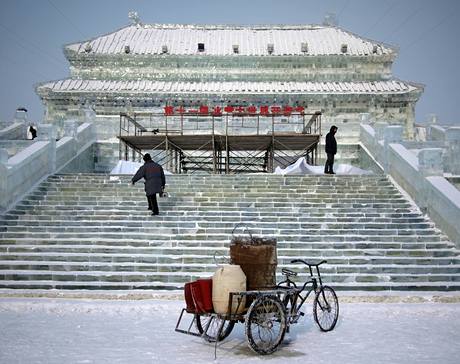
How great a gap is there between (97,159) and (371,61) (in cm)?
1759

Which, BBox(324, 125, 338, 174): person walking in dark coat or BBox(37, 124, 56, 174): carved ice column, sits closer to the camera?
BBox(37, 124, 56, 174): carved ice column

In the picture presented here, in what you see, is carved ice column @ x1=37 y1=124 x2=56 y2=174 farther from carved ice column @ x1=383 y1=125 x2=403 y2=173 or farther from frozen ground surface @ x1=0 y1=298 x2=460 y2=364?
carved ice column @ x1=383 y1=125 x2=403 y2=173

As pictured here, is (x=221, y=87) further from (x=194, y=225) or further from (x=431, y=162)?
(x=194, y=225)

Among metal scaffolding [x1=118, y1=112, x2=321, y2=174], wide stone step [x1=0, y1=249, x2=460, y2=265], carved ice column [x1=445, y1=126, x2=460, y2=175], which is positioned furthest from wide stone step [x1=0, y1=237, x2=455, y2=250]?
metal scaffolding [x1=118, y1=112, x2=321, y2=174]

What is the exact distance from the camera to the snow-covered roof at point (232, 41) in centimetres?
3431

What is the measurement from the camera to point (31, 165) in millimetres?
16781

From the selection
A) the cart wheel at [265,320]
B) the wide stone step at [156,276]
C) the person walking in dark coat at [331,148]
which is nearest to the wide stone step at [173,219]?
the wide stone step at [156,276]

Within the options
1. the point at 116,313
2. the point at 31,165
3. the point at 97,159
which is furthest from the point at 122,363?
the point at 97,159

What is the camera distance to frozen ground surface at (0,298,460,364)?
6.75 metres

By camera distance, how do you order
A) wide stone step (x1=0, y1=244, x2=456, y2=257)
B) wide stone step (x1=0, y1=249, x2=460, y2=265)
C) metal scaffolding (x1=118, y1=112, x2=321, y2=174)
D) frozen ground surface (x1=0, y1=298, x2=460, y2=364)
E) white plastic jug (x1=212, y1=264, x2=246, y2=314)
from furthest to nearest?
metal scaffolding (x1=118, y1=112, x2=321, y2=174)
wide stone step (x1=0, y1=244, x2=456, y2=257)
wide stone step (x1=0, y1=249, x2=460, y2=265)
white plastic jug (x1=212, y1=264, x2=246, y2=314)
frozen ground surface (x1=0, y1=298, x2=460, y2=364)

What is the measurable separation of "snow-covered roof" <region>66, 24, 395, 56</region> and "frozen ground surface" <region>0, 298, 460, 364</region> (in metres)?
26.0

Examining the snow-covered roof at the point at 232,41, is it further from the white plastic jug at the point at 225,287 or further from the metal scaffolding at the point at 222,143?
the white plastic jug at the point at 225,287

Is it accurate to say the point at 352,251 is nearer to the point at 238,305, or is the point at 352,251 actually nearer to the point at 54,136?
the point at 238,305

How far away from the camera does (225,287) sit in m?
6.89
